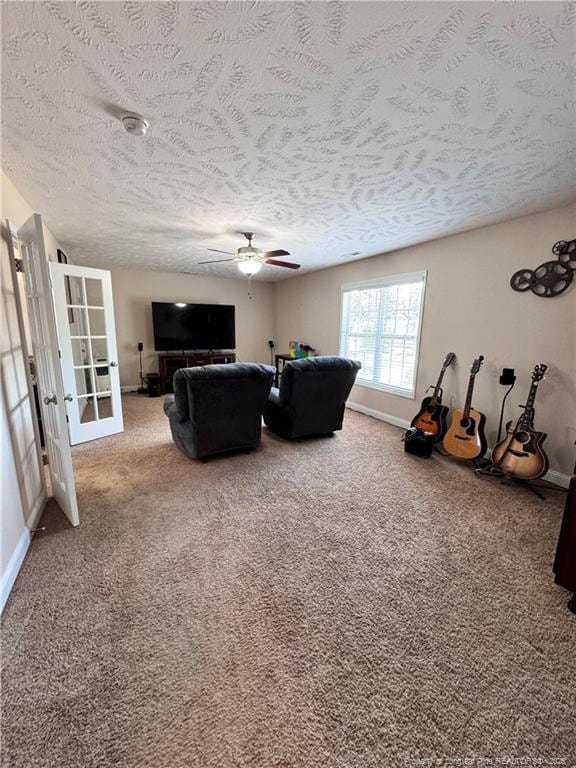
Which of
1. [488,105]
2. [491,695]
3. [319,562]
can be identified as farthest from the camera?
[319,562]

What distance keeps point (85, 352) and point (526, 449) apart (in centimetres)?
521

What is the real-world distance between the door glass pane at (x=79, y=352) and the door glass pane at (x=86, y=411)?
19.5 inches

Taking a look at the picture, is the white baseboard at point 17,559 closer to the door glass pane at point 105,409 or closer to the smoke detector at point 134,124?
the door glass pane at point 105,409

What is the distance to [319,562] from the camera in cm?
186

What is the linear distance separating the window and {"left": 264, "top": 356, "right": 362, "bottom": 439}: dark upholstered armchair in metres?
1.10

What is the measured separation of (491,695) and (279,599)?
953mm

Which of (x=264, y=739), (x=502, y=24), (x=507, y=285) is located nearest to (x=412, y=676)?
(x=264, y=739)

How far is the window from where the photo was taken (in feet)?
13.4

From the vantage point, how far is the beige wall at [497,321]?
8.80ft

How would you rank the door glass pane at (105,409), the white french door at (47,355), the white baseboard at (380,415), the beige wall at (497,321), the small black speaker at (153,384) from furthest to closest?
the small black speaker at (153,384)
the white baseboard at (380,415)
the door glass pane at (105,409)
the beige wall at (497,321)
the white french door at (47,355)

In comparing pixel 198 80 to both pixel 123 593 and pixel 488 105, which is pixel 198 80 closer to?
pixel 488 105

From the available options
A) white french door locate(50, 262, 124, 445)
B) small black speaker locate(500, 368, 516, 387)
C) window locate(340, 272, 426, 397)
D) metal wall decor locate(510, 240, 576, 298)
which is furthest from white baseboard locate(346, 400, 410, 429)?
white french door locate(50, 262, 124, 445)

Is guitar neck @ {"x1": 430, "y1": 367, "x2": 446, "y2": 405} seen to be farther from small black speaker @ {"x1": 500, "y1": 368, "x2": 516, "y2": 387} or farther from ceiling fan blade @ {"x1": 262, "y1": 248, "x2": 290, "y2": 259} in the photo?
ceiling fan blade @ {"x1": 262, "y1": 248, "x2": 290, "y2": 259}

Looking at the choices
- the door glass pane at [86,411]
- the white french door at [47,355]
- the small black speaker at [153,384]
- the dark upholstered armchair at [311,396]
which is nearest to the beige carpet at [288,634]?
the white french door at [47,355]
